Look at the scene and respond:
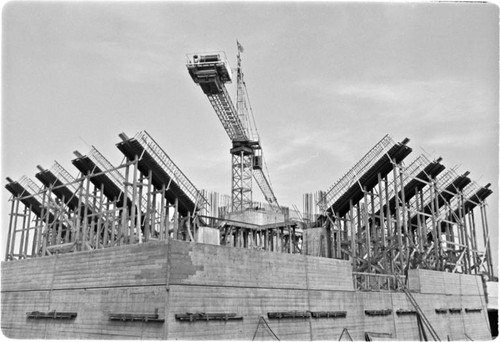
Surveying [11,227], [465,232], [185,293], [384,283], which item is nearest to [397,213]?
[384,283]

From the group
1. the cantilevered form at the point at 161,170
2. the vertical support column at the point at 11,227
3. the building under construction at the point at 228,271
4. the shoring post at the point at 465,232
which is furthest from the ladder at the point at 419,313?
the vertical support column at the point at 11,227

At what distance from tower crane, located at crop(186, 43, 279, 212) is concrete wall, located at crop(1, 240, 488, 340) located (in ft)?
82.4

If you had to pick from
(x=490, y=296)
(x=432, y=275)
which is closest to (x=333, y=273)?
(x=432, y=275)

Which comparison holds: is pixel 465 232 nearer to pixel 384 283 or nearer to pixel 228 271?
pixel 384 283

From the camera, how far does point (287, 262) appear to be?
2005 cm

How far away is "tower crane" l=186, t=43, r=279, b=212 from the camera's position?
143 ft

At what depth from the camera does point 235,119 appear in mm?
49500

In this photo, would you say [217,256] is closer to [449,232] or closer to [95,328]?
[95,328]

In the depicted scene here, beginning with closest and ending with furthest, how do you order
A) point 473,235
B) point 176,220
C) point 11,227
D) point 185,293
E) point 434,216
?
point 185,293
point 176,220
point 434,216
point 11,227
point 473,235

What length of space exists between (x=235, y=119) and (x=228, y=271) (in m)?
33.0

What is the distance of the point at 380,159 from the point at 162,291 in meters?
18.5

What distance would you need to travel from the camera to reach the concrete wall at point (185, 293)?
16.0m

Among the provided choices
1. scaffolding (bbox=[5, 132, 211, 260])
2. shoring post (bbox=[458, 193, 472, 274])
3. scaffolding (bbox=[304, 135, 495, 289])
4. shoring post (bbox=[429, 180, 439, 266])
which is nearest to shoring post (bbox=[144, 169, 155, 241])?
scaffolding (bbox=[5, 132, 211, 260])

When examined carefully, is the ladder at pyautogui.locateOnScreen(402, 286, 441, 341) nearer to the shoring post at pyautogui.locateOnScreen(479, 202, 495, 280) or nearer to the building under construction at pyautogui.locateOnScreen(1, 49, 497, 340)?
the building under construction at pyautogui.locateOnScreen(1, 49, 497, 340)
